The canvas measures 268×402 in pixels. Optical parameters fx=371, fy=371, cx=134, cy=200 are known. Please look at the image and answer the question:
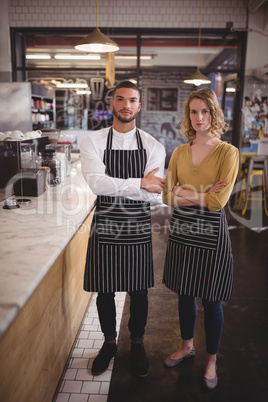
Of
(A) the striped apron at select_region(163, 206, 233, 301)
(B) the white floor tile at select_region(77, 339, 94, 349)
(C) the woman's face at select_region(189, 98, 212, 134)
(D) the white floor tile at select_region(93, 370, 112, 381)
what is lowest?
(B) the white floor tile at select_region(77, 339, 94, 349)

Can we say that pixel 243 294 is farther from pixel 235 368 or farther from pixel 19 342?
pixel 19 342

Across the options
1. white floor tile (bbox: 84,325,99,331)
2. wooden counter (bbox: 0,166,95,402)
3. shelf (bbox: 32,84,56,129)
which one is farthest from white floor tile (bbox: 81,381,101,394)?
shelf (bbox: 32,84,56,129)

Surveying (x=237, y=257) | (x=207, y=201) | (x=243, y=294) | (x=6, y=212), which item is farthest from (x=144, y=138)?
(x=237, y=257)

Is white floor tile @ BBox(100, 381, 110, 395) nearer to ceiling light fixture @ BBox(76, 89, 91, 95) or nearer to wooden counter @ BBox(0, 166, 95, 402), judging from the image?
wooden counter @ BBox(0, 166, 95, 402)

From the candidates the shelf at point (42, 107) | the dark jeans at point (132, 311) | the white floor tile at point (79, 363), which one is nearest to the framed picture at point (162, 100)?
the shelf at point (42, 107)

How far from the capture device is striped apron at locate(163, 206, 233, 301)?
2012 millimetres

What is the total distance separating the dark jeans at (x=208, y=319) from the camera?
6.75 feet

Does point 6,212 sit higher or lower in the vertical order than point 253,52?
lower

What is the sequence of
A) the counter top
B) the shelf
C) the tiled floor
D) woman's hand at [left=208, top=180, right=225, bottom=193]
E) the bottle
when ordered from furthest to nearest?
1. the shelf
2. the bottle
3. the tiled floor
4. woman's hand at [left=208, top=180, right=225, bottom=193]
5. the counter top

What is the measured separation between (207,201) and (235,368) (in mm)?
1104

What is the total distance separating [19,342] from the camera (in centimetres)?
147

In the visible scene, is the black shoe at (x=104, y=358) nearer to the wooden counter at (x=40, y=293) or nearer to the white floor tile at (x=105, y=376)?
the white floor tile at (x=105, y=376)

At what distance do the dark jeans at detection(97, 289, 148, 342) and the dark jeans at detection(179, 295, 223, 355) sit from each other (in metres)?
0.23

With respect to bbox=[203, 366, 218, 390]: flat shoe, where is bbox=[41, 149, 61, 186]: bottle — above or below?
above
